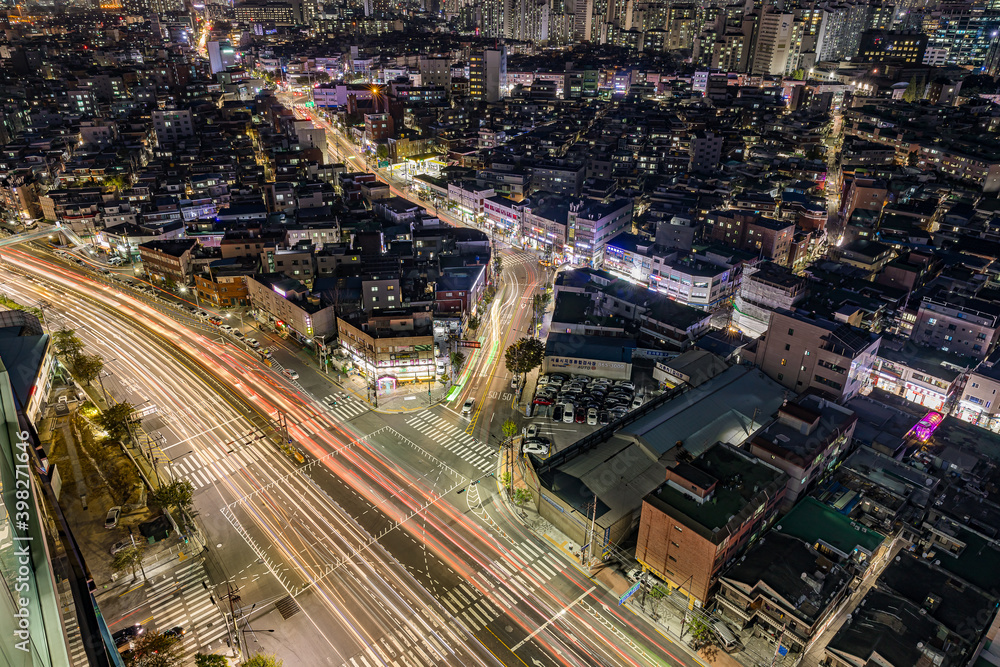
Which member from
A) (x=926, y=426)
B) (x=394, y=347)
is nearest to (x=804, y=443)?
(x=926, y=426)

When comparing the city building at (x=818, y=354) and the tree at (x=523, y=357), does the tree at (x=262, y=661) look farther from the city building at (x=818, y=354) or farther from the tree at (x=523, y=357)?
the city building at (x=818, y=354)

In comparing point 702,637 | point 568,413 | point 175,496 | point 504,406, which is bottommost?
point 702,637

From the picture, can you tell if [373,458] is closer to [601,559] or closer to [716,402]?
[601,559]

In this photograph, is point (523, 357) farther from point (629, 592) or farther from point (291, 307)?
point (291, 307)

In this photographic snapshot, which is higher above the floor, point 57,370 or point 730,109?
point 730,109

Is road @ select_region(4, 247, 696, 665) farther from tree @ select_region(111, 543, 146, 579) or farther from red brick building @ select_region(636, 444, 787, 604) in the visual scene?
tree @ select_region(111, 543, 146, 579)

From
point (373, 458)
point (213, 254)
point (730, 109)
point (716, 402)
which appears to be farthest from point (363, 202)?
point (730, 109)

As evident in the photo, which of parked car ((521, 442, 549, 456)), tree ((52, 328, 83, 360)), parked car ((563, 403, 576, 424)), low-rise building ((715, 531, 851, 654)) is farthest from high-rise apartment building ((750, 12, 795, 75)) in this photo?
tree ((52, 328, 83, 360))
